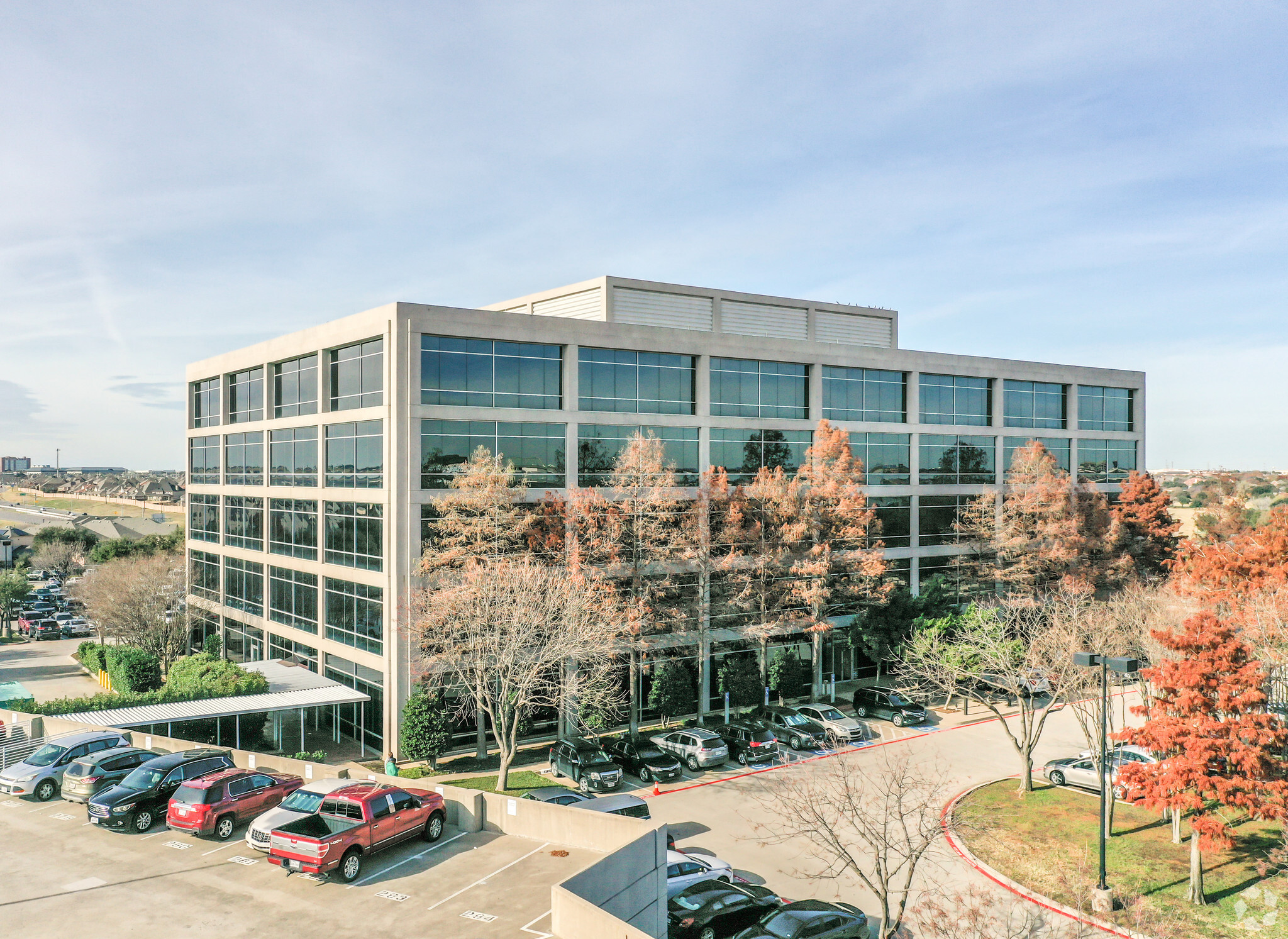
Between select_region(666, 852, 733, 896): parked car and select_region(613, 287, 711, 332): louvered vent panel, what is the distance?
26646mm

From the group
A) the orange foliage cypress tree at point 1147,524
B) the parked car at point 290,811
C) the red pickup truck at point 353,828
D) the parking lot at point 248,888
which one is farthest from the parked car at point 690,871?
the orange foliage cypress tree at point 1147,524

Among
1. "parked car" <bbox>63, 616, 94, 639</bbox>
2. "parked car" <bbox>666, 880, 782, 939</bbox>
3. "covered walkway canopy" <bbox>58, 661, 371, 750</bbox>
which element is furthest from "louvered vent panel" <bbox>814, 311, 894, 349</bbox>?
"parked car" <bbox>63, 616, 94, 639</bbox>

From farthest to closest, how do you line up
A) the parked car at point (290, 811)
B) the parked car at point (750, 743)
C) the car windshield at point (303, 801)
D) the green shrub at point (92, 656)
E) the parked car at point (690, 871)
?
the green shrub at point (92, 656), the parked car at point (750, 743), the parked car at point (690, 871), the car windshield at point (303, 801), the parked car at point (290, 811)

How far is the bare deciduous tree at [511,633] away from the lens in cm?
3017

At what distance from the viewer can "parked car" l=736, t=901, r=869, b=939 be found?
1823cm

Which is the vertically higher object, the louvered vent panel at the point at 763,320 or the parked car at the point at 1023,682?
the louvered vent panel at the point at 763,320

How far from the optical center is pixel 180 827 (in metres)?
21.6

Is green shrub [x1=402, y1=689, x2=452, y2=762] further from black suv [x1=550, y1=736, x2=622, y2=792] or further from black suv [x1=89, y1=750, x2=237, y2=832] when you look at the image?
black suv [x1=89, y1=750, x2=237, y2=832]

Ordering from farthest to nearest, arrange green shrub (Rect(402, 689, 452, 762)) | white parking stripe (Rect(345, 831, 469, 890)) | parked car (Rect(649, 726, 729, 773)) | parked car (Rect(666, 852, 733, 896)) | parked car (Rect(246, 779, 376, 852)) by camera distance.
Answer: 1. green shrub (Rect(402, 689, 452, 762))
2. parked car (Rect(649, 726, 729, 773))
3. parked car (Rect(666, 852, 733, 896))
4. parked car (Rect(246, 779, 376, 852))
5. white parking stripe (Rect(345, 831, 469, 890))

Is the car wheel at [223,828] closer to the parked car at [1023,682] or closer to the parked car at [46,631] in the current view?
the parked car at [1023,682]

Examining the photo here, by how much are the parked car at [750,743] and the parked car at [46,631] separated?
61.9 meters

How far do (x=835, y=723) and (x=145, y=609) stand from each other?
40516mm

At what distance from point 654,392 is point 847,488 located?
10658 millimetres

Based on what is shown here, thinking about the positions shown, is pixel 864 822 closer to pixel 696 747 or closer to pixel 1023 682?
pixel 1023 682
